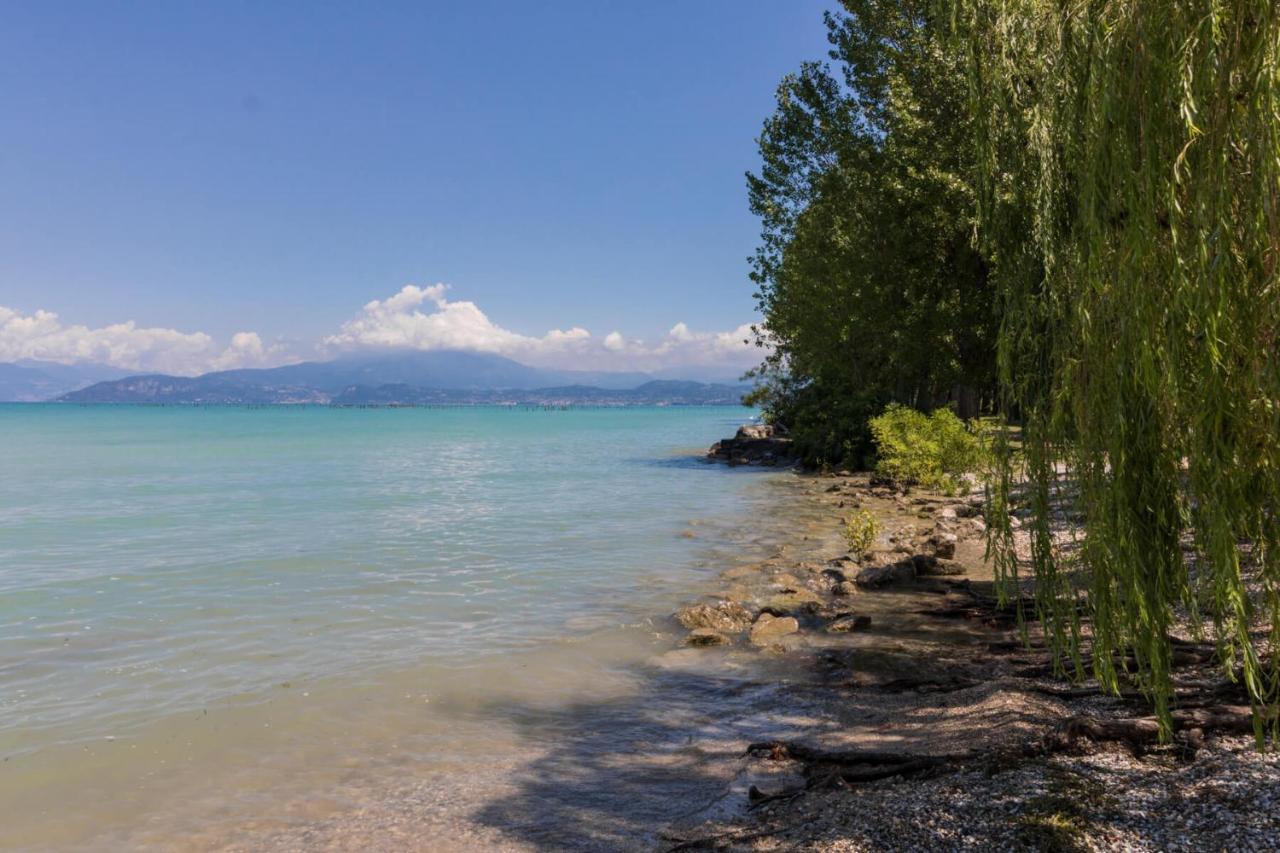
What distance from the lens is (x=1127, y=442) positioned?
222 inches

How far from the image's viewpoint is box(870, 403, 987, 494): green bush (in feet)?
108

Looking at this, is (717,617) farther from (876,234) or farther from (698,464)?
(698,464)

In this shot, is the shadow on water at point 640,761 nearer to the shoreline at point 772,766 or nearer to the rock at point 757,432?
the shoreline at point 772,766

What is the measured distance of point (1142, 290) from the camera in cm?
→ 520

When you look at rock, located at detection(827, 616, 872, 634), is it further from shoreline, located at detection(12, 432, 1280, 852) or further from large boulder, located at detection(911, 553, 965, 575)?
large boulder, located at detection(911, 553, 965, 575)

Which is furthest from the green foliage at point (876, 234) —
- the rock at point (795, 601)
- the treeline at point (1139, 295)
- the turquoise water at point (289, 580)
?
the treeline at point (1139, 295)

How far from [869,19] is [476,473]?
102ft

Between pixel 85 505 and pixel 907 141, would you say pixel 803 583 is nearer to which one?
pixel 907 141

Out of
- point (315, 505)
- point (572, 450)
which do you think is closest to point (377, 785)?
point (315, 505)

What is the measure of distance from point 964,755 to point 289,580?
1594 centimetres

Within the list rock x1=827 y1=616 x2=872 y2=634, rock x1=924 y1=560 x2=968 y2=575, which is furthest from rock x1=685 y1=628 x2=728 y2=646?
rock x1=924 y1=560 x2=968 y2=575

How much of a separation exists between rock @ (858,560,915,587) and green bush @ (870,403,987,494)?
49.6ft

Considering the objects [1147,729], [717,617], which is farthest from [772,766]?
[717,617]

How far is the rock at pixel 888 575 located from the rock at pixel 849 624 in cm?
284
